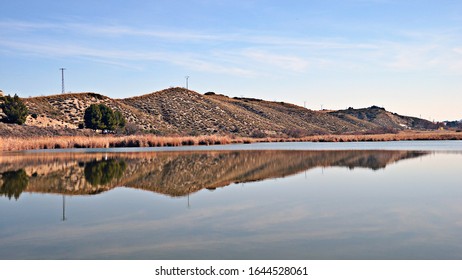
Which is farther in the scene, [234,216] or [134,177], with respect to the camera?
[134,177]

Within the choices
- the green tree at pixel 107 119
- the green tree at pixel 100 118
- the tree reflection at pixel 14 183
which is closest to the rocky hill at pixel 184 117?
the green tree at pixel 100 118

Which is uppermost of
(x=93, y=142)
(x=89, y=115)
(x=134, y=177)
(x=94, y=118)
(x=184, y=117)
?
(x=184, y=117)

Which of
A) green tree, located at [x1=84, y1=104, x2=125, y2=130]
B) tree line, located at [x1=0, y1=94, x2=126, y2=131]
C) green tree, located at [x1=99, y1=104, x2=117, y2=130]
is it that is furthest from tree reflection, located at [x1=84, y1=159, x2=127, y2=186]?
green tree, located at [x1=99, y1=104, x2=117, y2=130]

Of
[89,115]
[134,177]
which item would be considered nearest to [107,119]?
[89,115]

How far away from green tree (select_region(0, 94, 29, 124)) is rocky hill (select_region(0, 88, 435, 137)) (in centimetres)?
147

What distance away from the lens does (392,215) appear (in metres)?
10.4

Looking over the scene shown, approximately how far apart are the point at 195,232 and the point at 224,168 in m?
13.1

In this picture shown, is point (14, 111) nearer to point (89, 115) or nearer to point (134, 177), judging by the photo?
point (89, 115)

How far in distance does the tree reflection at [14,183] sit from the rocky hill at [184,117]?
39.4 m

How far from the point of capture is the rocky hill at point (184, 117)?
261 feet

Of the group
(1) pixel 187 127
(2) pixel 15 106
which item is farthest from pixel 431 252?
(1) pixel 187 127

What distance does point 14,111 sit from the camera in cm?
6356

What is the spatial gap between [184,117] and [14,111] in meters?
41.5
